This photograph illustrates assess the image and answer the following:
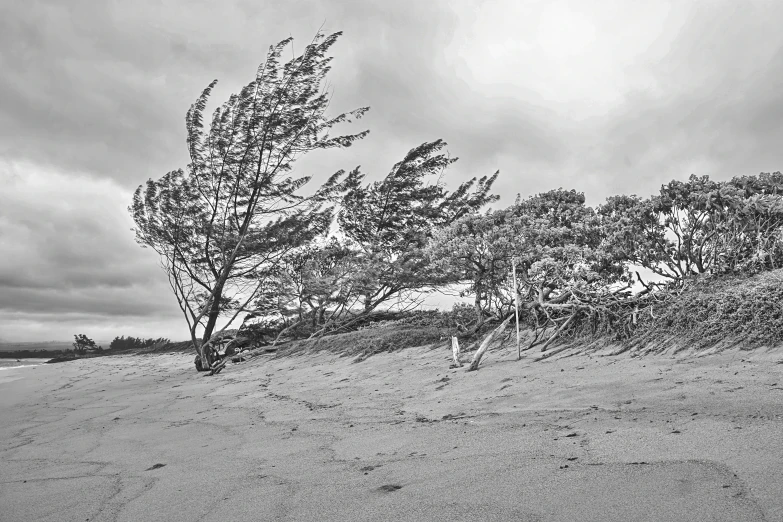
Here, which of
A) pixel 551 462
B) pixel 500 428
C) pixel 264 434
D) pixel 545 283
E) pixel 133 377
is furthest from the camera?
pixel 133 377

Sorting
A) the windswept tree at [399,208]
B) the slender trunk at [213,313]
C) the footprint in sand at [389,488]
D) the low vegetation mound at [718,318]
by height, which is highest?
the windswept tree at [399,208]

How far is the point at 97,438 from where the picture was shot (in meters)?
5.25

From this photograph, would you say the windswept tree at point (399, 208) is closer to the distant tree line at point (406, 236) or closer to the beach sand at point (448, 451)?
the distant tree line at point (406, 236)

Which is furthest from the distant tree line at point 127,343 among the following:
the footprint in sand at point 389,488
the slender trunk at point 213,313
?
the footprint in sand at point 389,488

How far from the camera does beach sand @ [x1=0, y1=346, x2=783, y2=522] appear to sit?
2.45 metres

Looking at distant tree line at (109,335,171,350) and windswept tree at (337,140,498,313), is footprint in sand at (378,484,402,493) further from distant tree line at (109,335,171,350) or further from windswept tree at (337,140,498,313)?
distant tree line at (109,335,171,350)

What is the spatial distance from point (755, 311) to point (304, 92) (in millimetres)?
11344

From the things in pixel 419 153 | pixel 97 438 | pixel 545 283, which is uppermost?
pixel 419 153

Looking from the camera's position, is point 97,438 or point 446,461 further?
point 97,438

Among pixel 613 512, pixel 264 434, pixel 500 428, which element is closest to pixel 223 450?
pixel 264 434

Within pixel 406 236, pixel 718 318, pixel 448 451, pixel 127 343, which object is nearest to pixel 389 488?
pixel 448 451

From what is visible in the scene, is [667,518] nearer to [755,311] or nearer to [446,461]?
[446,461]

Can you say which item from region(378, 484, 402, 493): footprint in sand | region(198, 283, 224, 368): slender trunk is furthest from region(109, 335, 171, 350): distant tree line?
region(378, 484, 402, 493): footprint in sand

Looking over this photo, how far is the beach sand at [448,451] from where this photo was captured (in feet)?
8.02
